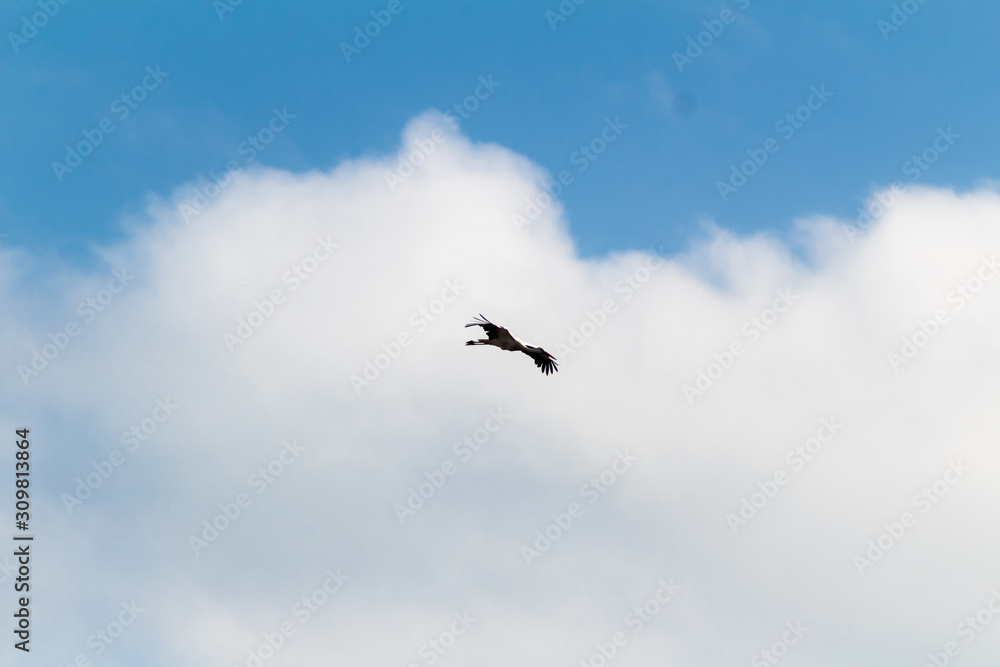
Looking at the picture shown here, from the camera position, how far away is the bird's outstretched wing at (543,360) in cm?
8731

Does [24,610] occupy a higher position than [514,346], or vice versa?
Answer: [514,346]

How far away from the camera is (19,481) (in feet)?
313

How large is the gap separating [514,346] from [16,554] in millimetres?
32994

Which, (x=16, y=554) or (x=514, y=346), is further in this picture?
(x=16, y=554)

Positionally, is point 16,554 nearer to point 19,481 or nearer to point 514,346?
point 19,481

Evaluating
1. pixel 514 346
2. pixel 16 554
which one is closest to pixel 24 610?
pixel 16 554

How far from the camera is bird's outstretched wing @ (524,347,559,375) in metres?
87.3

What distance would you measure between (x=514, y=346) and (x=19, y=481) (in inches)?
1253

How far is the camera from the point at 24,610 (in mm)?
96312

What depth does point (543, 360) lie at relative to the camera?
88.2m

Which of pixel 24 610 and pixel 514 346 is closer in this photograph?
pixel 514 346

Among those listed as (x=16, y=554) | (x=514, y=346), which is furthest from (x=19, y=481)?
(x=514, y=346)

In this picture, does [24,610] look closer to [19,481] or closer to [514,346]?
[19,481]

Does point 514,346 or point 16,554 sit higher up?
point 514,346
